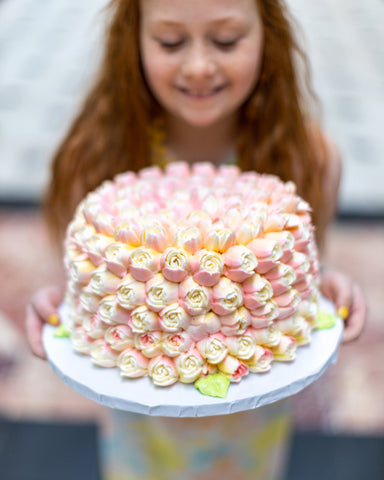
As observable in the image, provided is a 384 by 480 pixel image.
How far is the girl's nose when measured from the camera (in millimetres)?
893

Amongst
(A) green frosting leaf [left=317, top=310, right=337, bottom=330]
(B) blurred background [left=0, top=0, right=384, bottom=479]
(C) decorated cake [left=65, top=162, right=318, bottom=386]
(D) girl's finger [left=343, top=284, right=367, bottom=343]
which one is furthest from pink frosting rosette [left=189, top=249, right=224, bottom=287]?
(B) blurred background [left=0, top=0, right=384, bottom=479]

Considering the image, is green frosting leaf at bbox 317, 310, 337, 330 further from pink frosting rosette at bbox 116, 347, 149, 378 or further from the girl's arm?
pink frosting rosette at bbox 116, 347, 149, 378

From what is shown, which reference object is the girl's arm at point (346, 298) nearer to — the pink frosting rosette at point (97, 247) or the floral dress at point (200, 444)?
the floral dress at point (200, 444)

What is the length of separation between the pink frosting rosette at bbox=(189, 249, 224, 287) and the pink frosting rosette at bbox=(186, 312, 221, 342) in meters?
0.04

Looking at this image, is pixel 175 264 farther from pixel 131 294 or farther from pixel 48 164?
pixel 48 164

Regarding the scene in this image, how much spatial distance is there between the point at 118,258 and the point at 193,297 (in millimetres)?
102

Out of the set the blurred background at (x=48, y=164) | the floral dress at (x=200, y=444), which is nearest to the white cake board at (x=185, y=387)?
the floral dress at (x=200, y=444)

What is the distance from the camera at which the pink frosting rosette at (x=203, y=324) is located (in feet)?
2.26

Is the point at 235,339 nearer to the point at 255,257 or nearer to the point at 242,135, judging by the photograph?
the point at 255,257

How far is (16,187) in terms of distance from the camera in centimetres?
269

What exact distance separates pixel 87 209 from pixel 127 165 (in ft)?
1.22

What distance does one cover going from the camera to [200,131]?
1146 millimetres

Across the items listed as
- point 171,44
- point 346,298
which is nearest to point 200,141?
point 171,44

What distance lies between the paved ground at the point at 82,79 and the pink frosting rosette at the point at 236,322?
62 centimetres
